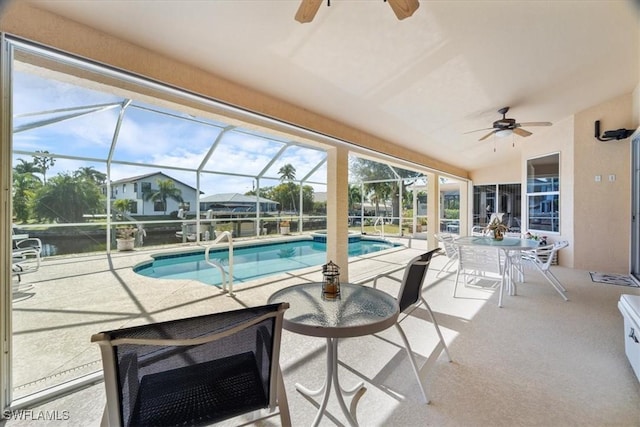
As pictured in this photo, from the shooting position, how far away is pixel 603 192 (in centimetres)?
548

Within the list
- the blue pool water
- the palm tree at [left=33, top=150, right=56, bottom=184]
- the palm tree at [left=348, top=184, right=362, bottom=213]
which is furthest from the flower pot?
the palm tree at [left=348, top=184, right=362, bottom=213]

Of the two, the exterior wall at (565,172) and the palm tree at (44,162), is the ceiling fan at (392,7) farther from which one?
the exterior wall at (565,172)

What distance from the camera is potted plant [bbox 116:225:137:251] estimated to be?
6113 mm

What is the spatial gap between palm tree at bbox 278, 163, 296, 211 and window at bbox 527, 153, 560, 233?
6653 mm

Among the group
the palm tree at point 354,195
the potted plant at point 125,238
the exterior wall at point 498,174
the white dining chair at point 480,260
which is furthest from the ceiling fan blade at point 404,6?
the palm tree at point 354,195

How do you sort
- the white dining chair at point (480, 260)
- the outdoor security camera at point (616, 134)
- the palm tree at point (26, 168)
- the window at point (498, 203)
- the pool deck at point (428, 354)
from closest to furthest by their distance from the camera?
the pool deck at point (428, 354), the palm tree at point (26, 168), the white dining chair at point (480, 260), the outdoor security camera at point (616, 134), the window at point (498, 203)

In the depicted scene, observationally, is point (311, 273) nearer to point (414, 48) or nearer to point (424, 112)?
point (424, 112)

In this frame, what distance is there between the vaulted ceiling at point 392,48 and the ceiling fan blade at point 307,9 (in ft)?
1.37

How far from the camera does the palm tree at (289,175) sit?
941cm

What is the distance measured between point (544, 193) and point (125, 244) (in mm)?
9665

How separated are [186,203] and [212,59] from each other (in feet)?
18.8

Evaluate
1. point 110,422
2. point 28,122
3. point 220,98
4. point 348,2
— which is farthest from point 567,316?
point 28,122

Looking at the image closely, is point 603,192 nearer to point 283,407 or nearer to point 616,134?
point 616,134

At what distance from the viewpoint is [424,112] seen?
14.0 feet
